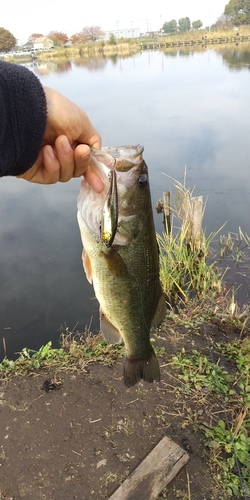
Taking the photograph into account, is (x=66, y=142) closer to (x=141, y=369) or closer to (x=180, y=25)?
(x=141, y=369)

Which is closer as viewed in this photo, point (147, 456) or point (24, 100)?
point (24, 100)

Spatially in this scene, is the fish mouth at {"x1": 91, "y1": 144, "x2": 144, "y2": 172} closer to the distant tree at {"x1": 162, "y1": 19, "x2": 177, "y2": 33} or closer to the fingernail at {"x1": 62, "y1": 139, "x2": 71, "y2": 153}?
the fingernail at {"x1": 62, "y1": 139, "x2": 71, "y2": 153}

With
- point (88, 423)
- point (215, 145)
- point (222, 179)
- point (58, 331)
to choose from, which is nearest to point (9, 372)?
point (88, 423)

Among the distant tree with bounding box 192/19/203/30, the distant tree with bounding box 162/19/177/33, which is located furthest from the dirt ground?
the distant tree with bounding box 162/19/177/33

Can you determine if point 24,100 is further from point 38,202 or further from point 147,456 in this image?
point 38,202

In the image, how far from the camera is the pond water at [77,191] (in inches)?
227

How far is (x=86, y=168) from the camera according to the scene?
164 cm

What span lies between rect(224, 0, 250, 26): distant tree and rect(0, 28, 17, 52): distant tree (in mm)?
46491

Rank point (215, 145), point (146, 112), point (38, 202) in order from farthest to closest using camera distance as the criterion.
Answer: point (146, 112)
point (215, 145)
point (38, 202)

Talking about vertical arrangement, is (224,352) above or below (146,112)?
below

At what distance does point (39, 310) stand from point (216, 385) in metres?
3.40

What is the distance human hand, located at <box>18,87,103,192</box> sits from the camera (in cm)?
156

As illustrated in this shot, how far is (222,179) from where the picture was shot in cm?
977

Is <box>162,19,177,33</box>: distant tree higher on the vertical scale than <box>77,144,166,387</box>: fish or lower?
higher
